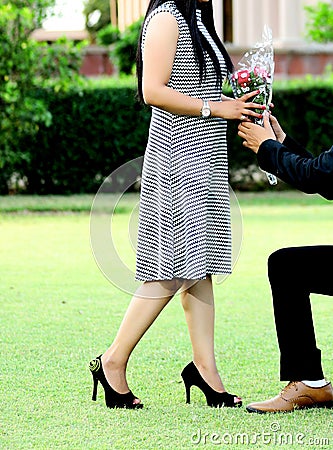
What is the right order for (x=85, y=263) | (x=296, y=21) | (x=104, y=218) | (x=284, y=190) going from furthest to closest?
(x=296, y=21) < (x=284, y=190) < (x=85, y=263) < (x=104, y=218)

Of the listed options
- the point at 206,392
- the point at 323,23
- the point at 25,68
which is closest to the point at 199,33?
the point at 206,392

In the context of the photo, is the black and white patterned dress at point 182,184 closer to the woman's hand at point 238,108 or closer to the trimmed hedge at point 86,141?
the woman's hand at point 238,108

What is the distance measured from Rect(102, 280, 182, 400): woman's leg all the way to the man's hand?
2.30ft

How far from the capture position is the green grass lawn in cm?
427

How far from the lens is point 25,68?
1498 centimetres

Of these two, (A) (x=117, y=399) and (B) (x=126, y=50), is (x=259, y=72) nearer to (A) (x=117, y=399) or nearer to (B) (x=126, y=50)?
(A) (x=117, y=399)

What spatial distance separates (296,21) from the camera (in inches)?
1150

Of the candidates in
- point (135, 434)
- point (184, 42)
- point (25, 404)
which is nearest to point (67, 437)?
point (135, 434)

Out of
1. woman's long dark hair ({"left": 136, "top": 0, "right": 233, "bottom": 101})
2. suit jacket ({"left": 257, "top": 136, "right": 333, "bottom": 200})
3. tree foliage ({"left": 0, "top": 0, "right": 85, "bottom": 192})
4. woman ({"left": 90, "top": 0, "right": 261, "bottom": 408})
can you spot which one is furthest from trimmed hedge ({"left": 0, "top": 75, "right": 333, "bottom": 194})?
suit jacket ({"left": 257, "top": 136, "right": 333, "bottom": 200})

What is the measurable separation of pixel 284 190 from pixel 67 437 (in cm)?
1444

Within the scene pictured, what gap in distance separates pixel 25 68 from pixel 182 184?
1075cm

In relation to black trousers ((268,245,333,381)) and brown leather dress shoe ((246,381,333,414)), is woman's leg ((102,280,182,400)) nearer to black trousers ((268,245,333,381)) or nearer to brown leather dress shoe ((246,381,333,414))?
black trousers ((268,245,333,381))

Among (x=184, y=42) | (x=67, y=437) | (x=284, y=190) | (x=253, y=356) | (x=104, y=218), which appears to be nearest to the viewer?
(x=67, y=437)

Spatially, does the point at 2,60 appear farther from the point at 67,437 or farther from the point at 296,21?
the point at 296,21
